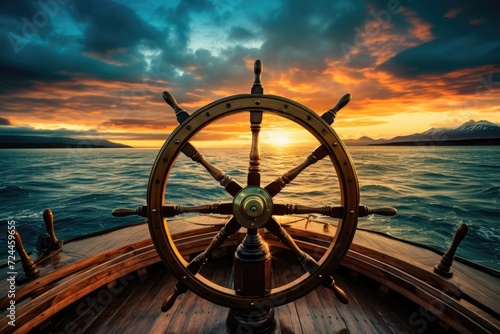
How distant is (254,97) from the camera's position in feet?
3.79

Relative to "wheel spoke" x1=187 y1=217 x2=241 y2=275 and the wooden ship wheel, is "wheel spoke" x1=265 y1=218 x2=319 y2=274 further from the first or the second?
"wheel spoke" x1=187 y1=217 x2=241 y2=275

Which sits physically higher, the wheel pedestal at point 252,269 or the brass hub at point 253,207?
the brass hub at point 253,207

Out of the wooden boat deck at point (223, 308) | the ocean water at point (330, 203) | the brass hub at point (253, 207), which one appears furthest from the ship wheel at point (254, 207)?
the ocean water at point (330, 203)

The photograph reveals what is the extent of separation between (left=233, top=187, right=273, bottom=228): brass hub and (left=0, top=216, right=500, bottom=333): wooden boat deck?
2.90 feet

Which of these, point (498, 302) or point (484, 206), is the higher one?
point (498, 302)

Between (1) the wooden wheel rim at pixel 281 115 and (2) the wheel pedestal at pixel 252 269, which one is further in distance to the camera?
(2) the wheel pedestal at pixel 252 269

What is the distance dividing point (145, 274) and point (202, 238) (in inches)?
22.8

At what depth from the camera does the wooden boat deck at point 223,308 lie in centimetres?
160

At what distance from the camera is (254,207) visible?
1.22m

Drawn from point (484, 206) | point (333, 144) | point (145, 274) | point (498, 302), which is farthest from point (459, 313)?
point (484, 206)

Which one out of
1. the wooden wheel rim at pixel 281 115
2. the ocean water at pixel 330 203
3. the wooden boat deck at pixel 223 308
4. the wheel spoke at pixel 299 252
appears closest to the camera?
the wooden wheel rim at pixel 281 115

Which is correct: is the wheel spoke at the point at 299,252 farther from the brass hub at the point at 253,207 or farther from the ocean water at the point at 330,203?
the ocean water at the point at 330,203

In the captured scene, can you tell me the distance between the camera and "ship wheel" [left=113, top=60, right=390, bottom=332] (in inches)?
45.5

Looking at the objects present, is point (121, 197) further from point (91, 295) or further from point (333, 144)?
point (333, 144)
